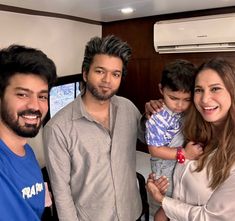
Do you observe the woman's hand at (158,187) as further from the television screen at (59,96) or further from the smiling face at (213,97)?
the television screen at (59,96)

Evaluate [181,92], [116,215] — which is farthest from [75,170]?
[181,92]

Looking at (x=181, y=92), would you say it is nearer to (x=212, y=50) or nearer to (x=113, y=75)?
(x=113, y=75)

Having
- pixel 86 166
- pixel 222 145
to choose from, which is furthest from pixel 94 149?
pixel 222 145

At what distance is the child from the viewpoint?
152 centimetres

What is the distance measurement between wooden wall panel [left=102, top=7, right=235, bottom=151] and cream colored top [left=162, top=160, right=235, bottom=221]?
5.27ft

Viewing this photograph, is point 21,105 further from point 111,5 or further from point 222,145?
point 111,5

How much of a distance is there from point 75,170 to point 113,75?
56 centimetres

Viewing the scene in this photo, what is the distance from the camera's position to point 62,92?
2631 mm

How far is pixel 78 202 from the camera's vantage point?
1.52 m

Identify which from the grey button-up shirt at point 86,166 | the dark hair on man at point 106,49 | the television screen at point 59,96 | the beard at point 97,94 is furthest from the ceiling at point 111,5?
the grey button-up shirt at point 86,166

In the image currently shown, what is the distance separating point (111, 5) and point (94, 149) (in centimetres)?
125

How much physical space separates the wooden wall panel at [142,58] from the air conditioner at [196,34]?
0.47ft

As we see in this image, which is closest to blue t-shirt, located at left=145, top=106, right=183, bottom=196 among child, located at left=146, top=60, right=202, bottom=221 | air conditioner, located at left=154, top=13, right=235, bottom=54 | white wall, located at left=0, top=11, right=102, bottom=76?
child, located at left=146, top=60, right=202, bottom=221

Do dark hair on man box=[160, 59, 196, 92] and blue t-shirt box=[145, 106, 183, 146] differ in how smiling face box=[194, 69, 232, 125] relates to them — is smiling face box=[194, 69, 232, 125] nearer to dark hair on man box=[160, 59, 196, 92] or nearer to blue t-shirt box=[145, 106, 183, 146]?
dark hair on man box=[160, 59, 196, 92]
